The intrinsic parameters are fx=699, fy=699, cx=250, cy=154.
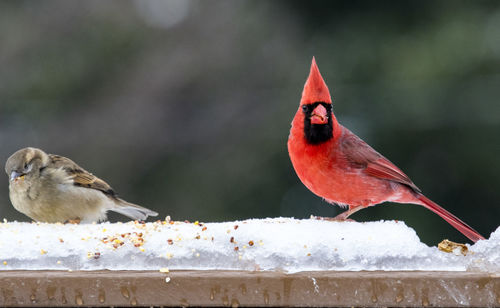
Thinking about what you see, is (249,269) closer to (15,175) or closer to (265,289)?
(265,289)

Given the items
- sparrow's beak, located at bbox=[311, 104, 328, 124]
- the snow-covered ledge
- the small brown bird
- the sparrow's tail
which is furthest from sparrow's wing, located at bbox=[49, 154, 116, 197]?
sparrow's beak, located at bbox=[311, 104, 328, 124]

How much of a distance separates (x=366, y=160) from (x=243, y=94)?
3.48m

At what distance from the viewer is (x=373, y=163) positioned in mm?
2559

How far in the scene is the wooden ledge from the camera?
5.64 ft

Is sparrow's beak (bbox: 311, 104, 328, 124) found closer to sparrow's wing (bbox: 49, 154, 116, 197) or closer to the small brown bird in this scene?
the small brown bird

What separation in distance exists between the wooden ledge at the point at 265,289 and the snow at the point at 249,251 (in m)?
0.06

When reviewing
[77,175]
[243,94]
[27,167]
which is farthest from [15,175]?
[243,94]

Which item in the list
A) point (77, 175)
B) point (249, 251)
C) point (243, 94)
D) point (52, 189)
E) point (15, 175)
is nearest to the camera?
point (249, 251)

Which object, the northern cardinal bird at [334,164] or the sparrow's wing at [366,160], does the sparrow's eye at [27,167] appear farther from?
the sparrow's wing at [366,160]

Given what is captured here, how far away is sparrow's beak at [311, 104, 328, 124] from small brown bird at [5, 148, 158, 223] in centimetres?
136

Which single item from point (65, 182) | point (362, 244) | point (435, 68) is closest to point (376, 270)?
point (362, 244)

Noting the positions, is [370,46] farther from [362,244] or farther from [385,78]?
[362,244]

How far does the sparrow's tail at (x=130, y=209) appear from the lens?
12.4 ft

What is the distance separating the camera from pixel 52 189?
10.9 feet
